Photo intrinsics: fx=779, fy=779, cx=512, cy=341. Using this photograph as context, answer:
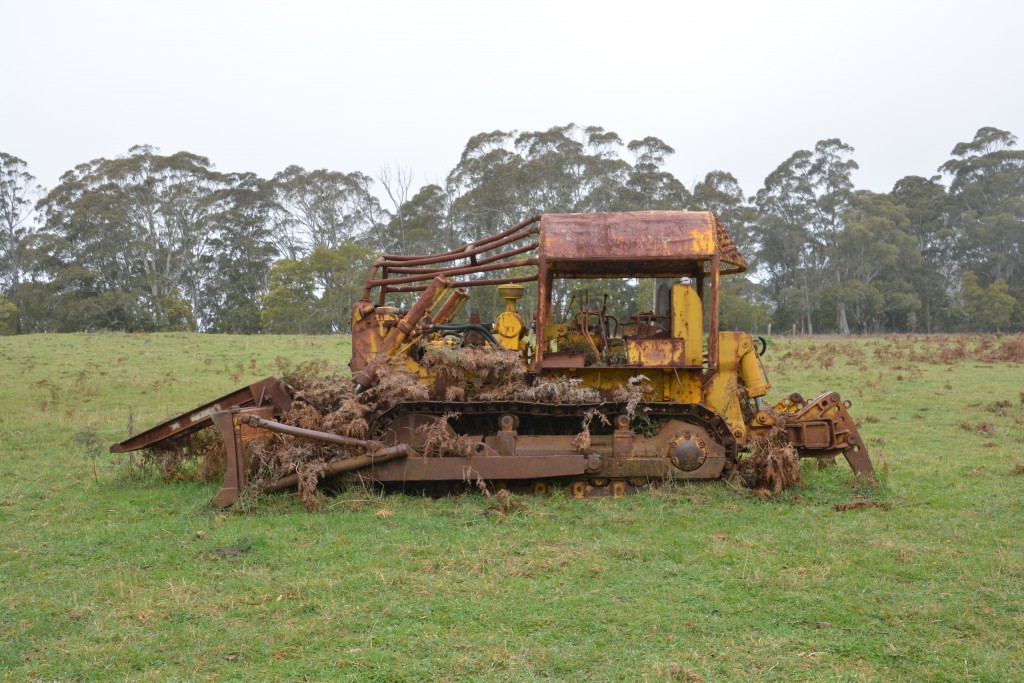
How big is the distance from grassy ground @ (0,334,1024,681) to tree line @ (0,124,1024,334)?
107 feet

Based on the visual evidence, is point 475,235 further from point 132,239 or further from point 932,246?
point 932,246

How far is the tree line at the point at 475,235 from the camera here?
138 ft

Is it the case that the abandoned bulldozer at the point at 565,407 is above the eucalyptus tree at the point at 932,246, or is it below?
below

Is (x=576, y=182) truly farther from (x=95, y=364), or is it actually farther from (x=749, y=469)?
(x=749, y=469)

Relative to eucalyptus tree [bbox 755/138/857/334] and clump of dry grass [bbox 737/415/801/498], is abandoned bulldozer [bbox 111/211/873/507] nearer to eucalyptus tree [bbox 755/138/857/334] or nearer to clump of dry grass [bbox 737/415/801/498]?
clump of dry grass [bbox 737/415/801/498]

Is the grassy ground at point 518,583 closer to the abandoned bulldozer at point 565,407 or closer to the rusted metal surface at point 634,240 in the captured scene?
the abandoned bulldozer at point 565,407

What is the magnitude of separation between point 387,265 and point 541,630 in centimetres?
543

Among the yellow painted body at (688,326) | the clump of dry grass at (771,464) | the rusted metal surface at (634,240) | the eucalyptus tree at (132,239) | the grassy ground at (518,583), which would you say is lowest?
the grassy ground at (518,583)

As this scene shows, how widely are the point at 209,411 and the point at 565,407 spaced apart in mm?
3745

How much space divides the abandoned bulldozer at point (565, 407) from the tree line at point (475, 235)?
103 feet

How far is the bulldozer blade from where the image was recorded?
820cm

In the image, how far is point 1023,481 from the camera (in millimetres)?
8594

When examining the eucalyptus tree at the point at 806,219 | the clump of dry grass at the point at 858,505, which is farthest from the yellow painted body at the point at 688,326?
the eucalyptus tree at the point at 806,219

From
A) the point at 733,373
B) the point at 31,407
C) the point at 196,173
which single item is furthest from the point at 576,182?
the point at 733,373
